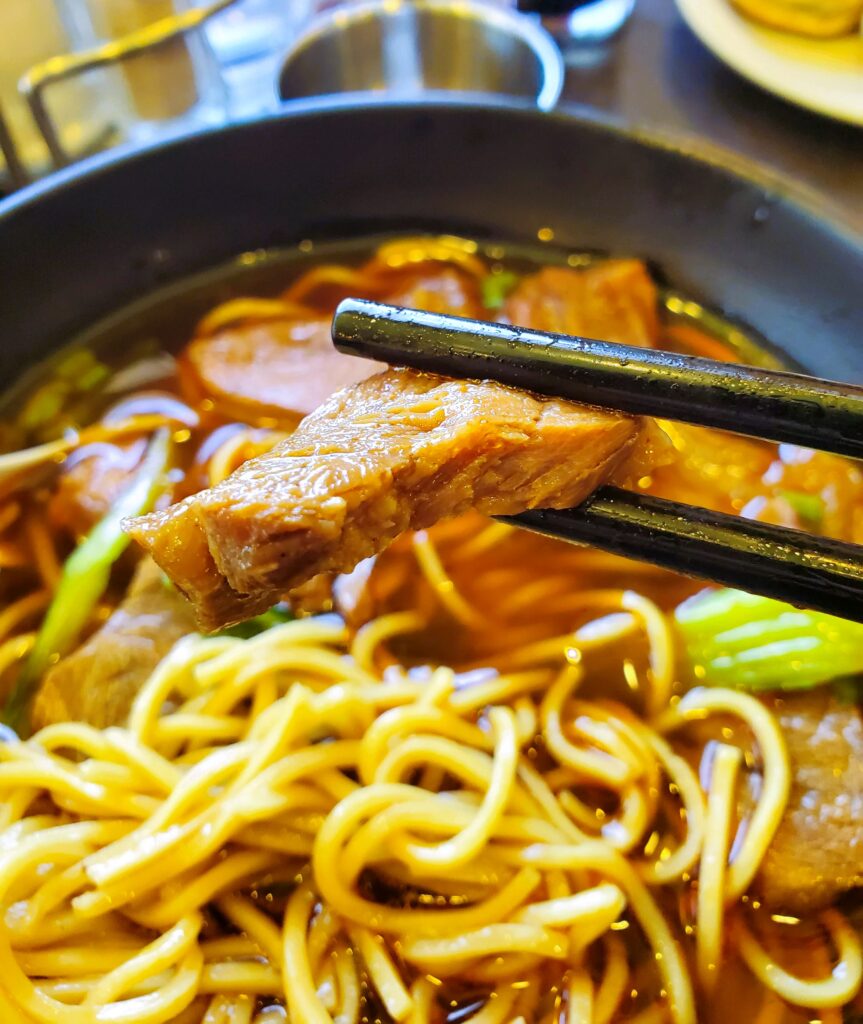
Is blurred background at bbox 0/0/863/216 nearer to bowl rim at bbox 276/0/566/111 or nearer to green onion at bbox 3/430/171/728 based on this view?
bowl rim at bbox 276/0/566/111

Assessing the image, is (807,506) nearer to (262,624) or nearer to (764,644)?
(764,644)

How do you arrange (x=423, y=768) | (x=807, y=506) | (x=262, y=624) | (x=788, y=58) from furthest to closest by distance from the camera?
(x=788, y=58) < (x=807, y=506) < (x=262, y=624) < (x=423, y=768)

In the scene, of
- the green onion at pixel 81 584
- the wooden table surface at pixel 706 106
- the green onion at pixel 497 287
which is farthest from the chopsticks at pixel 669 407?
the wooden table surface at pixel 706 106

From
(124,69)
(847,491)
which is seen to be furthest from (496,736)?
(124,69)

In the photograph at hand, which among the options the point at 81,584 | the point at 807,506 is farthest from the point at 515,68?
the point at 81,584

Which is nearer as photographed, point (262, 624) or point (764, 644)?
point (764, 644)

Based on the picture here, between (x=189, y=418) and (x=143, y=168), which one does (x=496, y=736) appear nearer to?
(x=189, y=418)

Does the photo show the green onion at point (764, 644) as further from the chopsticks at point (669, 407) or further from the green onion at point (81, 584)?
the green onion at point (81, 584)
